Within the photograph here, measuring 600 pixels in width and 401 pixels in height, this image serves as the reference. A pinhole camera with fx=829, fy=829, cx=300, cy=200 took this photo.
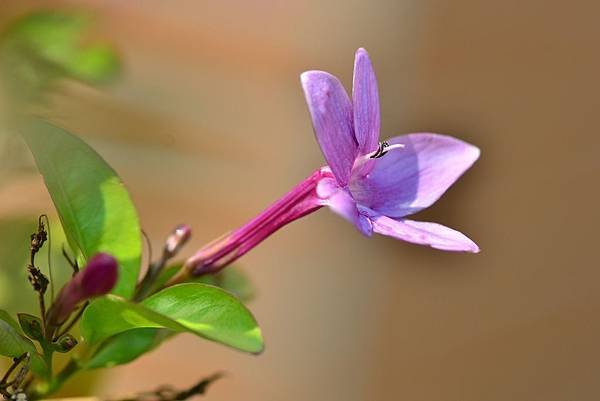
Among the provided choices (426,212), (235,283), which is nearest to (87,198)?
(235,283)

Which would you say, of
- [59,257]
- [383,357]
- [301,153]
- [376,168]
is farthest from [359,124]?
[383,357]

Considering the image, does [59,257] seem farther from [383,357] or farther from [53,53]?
[383,357]

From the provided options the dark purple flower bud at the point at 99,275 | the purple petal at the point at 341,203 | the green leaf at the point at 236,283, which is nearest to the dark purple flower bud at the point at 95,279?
the dark purple flower bud at the point at 99,275

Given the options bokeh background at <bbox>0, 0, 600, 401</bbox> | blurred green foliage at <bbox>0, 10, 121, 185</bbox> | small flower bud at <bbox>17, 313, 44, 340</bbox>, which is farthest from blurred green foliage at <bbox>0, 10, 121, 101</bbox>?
bokeh background at <bbox>0, 0, 600, 401</bbox>

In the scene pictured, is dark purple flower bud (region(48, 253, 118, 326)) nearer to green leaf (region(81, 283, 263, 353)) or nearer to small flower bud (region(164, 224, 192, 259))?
green leaf (region(81, 283, 263, 353))

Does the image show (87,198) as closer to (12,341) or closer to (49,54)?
(12,341)
